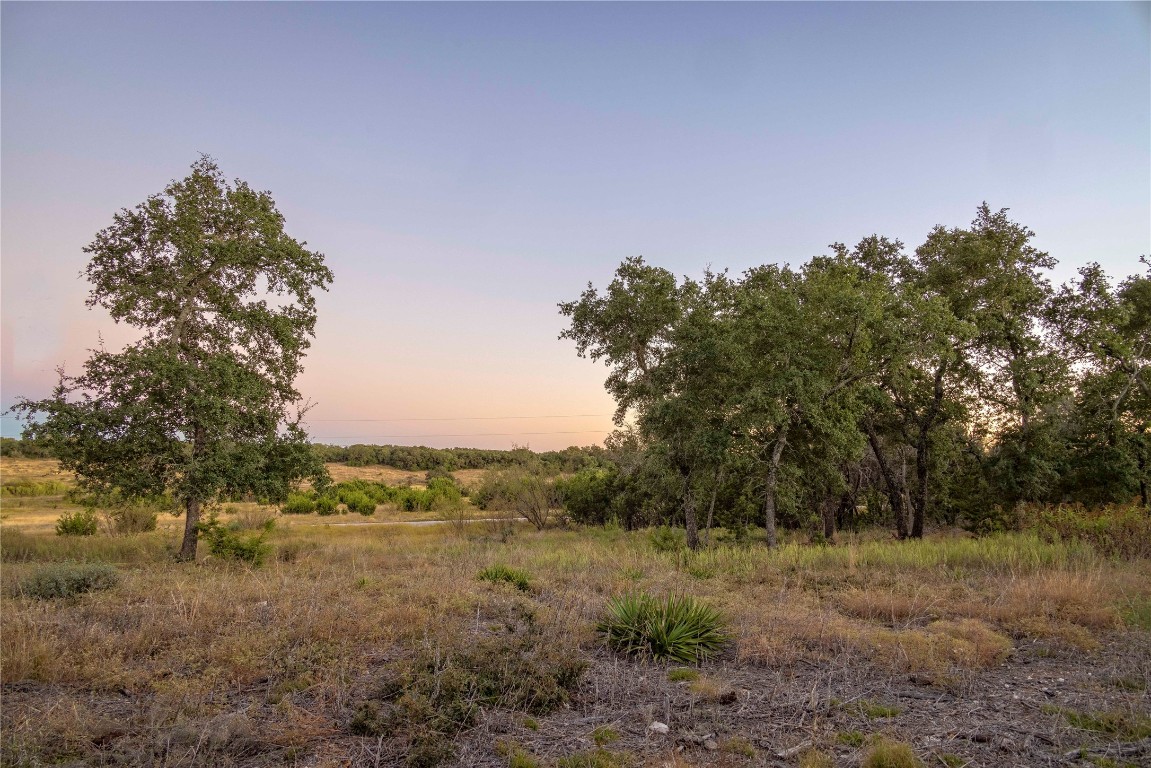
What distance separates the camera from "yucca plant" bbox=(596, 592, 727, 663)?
7.00m

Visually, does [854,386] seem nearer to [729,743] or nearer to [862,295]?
[862,295]

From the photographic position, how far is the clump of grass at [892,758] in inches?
163

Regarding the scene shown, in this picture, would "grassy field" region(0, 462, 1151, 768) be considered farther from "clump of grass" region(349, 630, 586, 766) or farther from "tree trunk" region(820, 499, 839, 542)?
"tree trunk" region(820, 499, 839, 542)

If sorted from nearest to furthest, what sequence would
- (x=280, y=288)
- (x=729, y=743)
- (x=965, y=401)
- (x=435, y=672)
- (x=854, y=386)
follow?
(x=729, y=743)
(x=435, y=672)
(x=280, y=288)
(x=854, y=386)
(x=965, y=401)

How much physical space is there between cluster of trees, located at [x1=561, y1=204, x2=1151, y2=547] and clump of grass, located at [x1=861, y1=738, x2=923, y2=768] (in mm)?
13539

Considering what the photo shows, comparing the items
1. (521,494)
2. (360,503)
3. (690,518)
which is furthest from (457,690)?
(360,503)

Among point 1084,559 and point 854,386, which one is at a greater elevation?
point 854,386

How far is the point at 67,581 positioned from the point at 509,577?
7219 mm

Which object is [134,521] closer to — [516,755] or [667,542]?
[667,542]

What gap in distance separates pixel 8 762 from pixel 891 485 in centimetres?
2427

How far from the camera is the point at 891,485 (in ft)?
74.0

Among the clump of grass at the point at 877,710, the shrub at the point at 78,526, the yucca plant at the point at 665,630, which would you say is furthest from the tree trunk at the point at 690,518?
the shrub at the point at 78,526

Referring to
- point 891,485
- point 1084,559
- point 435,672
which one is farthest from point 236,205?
point 891,485

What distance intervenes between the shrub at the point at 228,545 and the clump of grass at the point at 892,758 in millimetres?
14490
